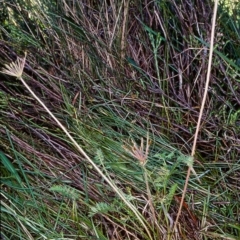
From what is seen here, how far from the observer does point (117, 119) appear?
1.53 metres

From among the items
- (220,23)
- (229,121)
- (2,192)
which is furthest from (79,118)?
(220,23)

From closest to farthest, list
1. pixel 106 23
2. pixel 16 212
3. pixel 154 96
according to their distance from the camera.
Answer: pixel 16 212
pixel 154 96
pixel 106 23

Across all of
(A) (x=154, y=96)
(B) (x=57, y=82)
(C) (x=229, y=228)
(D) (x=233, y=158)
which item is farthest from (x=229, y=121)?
(B) (x=57, y=82)

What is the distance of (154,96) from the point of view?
159 centimetres

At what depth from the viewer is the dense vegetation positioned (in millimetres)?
1279

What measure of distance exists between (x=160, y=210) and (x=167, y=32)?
0.70 meters

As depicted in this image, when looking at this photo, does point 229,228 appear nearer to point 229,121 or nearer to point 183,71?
point 229,121

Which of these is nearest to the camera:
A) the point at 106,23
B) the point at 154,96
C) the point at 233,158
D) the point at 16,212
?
the point at 16,212

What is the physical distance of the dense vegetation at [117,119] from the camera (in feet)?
4.20

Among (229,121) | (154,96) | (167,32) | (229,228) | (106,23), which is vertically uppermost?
(106,23)

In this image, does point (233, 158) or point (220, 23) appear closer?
point (233, 158)

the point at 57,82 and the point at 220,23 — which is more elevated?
the point at 57,82

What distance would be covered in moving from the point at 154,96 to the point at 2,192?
2.01ft

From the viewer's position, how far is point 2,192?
126 centimetres
